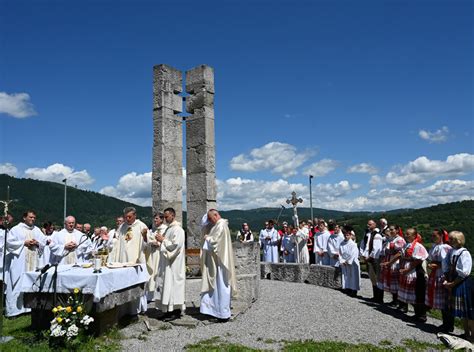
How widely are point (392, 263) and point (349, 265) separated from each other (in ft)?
6.22

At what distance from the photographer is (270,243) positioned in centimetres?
1714

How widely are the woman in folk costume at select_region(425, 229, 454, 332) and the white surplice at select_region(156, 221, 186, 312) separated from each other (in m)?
4.73

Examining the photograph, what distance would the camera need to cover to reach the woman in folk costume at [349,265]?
10812 mm

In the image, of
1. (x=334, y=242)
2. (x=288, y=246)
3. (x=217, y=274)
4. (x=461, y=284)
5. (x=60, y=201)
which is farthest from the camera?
(x=60, y=201)

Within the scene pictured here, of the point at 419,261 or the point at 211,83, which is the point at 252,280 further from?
the point at 211,83

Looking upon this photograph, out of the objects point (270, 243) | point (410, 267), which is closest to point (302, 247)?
point (270, 243)

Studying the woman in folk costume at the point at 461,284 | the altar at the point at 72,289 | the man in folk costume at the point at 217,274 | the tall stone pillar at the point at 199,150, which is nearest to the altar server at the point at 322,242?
the tall stone pillar at the point at 199,150

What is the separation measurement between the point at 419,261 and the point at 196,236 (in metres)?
7.89

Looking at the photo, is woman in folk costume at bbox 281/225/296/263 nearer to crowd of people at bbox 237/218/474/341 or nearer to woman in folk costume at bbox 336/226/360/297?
crowd of people at bbox 237/218/474/341

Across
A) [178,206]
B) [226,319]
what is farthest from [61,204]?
[226,319]

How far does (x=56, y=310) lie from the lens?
587 centimetres

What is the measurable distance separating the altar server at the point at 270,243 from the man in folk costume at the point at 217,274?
900 cm

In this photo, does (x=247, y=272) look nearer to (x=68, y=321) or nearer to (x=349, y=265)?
(x=349, y=265)

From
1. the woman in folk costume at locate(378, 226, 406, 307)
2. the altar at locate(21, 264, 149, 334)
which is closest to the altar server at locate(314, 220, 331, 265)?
the woman in folk costume at locate(378, 226, 406, 307)
